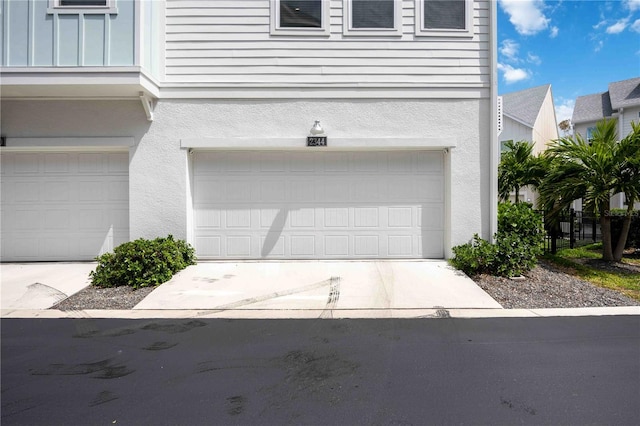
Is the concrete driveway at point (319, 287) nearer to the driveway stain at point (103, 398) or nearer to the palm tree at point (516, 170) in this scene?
the driveway stain at point (103, 398)

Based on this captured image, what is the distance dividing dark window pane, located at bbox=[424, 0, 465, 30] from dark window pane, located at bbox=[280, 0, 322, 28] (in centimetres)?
232

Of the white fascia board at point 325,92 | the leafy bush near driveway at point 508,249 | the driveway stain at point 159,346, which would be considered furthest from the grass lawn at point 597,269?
the driveway stain at point 159,346

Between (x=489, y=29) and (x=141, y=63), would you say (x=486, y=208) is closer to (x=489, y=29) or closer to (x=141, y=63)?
(x=489, y=29)

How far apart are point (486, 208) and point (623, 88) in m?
21.7

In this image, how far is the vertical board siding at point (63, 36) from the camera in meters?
6.14

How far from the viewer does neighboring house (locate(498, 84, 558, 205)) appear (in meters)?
19.5

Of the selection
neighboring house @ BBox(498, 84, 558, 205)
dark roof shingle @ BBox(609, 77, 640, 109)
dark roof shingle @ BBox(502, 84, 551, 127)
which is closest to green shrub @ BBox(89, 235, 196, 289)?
neighboring house @ BBox(498, 84, 558, 205)

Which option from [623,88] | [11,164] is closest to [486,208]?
[11,164]

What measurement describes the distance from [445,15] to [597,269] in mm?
6062

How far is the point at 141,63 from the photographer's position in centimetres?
624

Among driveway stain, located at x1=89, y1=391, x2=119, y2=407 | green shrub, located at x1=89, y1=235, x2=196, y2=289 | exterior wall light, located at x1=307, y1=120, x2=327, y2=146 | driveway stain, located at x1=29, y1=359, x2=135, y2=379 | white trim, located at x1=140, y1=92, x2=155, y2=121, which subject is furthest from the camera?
exterior wall light, located at x1=307, y1=120, x2=327, y2=146

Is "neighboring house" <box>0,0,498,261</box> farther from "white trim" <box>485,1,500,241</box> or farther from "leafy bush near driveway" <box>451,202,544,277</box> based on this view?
"leafy bush near driveway" <box>451,202,544,277</box>

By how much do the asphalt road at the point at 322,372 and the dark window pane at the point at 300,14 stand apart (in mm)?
6036

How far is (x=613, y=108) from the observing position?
19672mm
